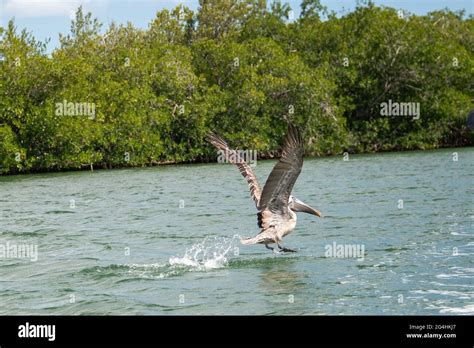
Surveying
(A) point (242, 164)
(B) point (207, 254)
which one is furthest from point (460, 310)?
(B) point (207, 254)

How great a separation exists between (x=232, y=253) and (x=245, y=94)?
3229cm

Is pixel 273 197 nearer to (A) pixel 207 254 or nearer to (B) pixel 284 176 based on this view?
(B) pixel 284 176

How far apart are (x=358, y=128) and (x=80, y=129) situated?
1781 centimetres

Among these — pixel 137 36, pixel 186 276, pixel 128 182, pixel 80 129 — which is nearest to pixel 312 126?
pixel 80 129

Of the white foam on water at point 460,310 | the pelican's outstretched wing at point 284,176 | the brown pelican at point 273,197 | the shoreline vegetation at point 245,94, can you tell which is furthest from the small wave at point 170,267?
the shoreline vegetation at point 245,94

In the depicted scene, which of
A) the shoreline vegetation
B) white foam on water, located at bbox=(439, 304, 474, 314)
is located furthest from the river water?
the shoreline vegetation

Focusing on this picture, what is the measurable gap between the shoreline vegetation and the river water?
1470 centimetres

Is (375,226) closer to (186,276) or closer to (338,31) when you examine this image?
(186,276)

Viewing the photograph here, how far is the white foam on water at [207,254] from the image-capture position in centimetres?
1373

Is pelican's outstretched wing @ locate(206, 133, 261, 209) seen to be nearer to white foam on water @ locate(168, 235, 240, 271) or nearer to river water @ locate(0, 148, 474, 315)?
river water @ locate(0, 148, 474, 315)

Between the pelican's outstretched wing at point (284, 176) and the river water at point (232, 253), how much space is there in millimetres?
1073

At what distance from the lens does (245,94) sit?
4662 centimetres

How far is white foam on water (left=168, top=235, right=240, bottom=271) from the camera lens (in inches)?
541

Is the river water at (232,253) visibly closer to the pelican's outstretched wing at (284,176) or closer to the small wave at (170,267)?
the small wave at (170,267)
